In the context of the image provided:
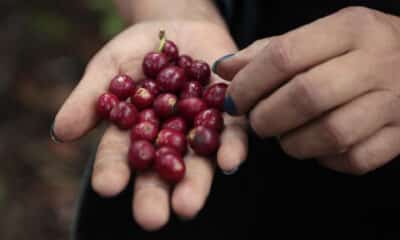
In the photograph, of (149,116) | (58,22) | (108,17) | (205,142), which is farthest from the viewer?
(58,22)

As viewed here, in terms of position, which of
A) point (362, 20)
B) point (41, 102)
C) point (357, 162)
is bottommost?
point (41, 102)

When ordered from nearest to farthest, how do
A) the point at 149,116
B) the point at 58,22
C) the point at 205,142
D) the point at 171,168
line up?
the point at 171,168 → the point at 205,142 → the point at 149,116 → the point at 58,22

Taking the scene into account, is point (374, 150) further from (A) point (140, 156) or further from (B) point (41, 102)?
(B) point (41, 102)

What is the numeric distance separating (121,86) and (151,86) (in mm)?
195

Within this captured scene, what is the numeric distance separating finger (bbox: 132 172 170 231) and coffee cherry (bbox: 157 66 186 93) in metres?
0.60

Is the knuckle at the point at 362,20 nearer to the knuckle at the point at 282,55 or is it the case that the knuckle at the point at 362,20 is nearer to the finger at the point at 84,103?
the knuckle at the point at 282,55

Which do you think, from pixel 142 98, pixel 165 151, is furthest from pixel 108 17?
pixel 165 151

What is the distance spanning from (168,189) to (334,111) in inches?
22.1

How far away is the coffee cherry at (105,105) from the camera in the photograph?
6.80 ft

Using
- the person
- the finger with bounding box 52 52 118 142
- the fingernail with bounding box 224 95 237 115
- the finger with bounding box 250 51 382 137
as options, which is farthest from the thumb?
the finger with bounding box 52 52 118 142

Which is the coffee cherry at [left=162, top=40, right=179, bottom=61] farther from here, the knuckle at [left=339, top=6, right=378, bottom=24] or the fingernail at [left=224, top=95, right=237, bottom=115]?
the knuckle at [left=339, top=6, right=378, bottom=24]

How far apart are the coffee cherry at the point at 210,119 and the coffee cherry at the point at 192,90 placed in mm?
172

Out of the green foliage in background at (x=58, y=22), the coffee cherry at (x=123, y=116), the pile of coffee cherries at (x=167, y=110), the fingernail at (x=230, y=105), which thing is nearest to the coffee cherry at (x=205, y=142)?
the pile of coffee cherries at (x=167, y=110)

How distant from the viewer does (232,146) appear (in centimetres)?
183
